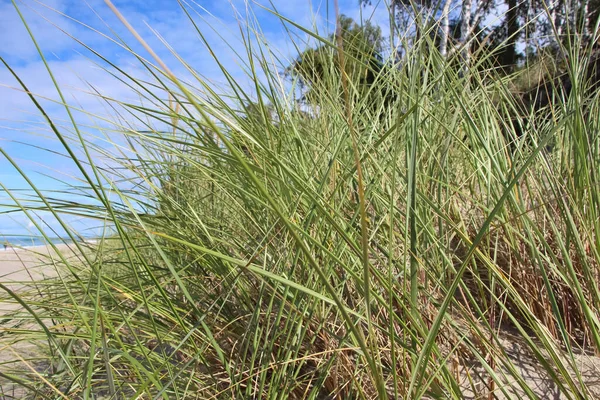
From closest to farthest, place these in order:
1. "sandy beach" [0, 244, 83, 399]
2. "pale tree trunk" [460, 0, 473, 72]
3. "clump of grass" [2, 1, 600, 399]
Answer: "clump of grass" [2, 1, 600, 399]
"sandy beach" [0, 244, 83, 399]
"pale tree trunk" [460, 0, 473, 72]

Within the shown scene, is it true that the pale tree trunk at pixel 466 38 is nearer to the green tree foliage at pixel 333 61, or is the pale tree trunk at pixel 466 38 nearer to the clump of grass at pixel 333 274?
the clump of grass at pixel 333 274

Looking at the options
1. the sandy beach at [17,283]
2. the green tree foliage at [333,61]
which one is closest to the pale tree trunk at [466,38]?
the green tree foliage at [333,61]

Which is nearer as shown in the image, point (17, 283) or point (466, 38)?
point (17, 283)

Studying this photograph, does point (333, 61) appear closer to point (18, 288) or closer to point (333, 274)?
point (333, 274)

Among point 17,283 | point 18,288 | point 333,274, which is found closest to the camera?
point 333,274

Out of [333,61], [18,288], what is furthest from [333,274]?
[18,288]

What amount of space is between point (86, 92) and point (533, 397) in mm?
922

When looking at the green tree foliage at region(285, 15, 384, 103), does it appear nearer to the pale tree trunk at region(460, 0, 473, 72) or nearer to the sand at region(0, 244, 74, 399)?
the pale tree trunk at region(460, 0, 473, 72)

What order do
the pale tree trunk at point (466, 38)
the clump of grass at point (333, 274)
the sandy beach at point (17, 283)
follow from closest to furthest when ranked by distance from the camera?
the clump of grass at point (333, 274), the sandy beach at point (17, 283), the pale tree trunk at point (466, 38)

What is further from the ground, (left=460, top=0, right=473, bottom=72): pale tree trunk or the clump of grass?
(left=460, top=0, right=473, bottom=72): pale tree trunk

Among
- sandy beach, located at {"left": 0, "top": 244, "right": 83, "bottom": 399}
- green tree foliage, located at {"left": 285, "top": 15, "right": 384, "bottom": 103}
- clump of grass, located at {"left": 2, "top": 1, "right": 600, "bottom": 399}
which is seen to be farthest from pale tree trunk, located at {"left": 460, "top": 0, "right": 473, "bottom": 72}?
sandy beach, located at {"left": 0, "top": 244, "right": 83, "bottom": 399}

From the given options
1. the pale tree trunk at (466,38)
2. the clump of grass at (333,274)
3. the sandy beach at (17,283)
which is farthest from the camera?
the pale tree trunk at (466,38)

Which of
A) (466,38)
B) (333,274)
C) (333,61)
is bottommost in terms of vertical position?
(333,274)

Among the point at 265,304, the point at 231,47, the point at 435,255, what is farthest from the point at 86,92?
the point at 435,255
